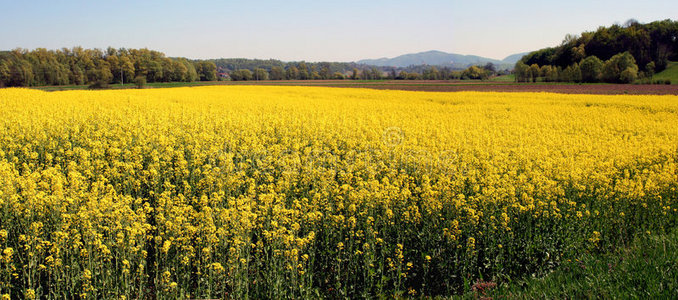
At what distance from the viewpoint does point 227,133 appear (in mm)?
12555

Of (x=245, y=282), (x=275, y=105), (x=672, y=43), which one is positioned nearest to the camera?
(x=245, y=282)

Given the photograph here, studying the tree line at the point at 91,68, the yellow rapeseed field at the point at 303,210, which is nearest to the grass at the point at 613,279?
the yellow rapeseed field at the point at 303,210

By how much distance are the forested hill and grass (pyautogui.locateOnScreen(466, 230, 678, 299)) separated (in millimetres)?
84321

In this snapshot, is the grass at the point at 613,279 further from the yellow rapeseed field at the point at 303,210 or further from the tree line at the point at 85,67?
the tree line at the point at 85,67

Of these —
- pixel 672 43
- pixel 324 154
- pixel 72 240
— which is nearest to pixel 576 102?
pixel 324 154

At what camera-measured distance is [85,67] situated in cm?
9231

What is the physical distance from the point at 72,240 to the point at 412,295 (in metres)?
5.06

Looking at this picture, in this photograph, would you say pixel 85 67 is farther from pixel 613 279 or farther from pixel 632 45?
pixel 632 45

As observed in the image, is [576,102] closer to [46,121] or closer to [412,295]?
[412,295]

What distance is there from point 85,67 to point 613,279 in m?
108

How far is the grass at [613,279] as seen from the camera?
16.2 ft

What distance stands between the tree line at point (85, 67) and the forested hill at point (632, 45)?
78.7m

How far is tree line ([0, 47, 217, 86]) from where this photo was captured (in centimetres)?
7850

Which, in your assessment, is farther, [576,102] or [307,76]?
[307,76]
